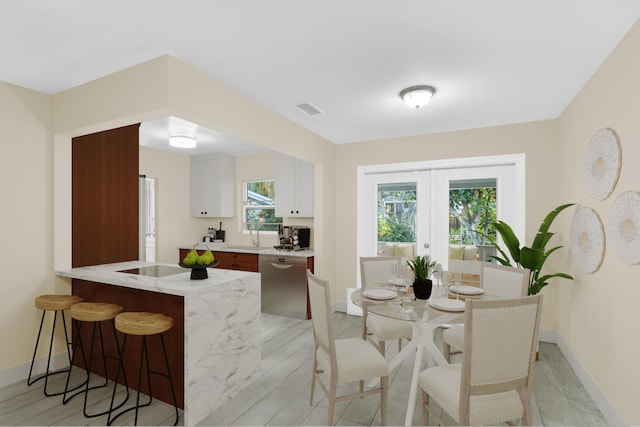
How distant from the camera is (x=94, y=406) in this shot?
2.40 metres

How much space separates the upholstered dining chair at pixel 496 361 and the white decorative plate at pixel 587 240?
130 centimetres

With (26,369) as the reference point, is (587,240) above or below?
above

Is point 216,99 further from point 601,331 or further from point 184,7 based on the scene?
point 601,331

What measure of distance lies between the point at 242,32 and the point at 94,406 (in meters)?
2.78

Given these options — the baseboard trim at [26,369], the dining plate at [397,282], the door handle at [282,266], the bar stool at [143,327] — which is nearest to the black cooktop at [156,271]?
the bar stool at [143,327]

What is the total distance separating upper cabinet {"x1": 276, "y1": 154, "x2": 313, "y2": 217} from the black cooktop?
215cm

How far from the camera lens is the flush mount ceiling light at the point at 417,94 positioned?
9.27 ft

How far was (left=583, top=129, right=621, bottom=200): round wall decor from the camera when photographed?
2.25 m

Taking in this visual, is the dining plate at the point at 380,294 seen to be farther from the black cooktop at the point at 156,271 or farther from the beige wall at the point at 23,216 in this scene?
the beige wall at the point at 23,216

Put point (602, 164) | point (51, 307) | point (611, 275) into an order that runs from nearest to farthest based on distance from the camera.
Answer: point (611, 275) → point (602, 164) → point (51, 307)

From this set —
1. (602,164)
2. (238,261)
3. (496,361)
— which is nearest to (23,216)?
(238,261)

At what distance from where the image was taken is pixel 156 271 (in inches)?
115

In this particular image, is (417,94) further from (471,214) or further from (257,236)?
(257,236)

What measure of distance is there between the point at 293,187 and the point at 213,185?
61.4 inches
